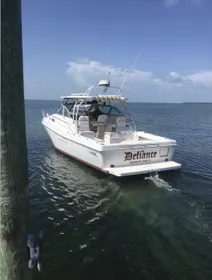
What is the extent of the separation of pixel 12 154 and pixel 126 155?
9.22 meters

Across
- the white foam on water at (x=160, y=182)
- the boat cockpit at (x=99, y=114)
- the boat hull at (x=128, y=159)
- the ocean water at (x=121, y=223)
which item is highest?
the boat cockpit at (x=99, y=114)

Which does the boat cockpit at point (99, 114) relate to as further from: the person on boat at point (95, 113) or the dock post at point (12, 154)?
the dock post at point (12, 154)

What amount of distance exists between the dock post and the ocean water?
312cm

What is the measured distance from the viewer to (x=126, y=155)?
11547 mm

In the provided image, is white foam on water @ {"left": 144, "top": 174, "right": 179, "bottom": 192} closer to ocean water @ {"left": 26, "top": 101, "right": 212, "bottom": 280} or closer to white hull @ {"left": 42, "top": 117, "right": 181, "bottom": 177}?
ocean water @ {"left": 26, "top": 101, "right": 212, "bottom": 280}

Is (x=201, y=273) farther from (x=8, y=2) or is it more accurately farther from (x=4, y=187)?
(x=8, y=2)

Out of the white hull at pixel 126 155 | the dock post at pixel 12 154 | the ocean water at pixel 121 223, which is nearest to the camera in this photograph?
the dock post at pixel 12 154

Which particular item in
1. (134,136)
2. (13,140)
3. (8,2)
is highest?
(8,2)

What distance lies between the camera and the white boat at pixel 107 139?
11.4m

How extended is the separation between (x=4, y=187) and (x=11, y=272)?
95 centimetres

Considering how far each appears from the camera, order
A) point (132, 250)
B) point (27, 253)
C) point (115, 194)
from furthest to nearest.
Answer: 1. point (115, 194)
2. point (132, 250)
3. point (27, 253)

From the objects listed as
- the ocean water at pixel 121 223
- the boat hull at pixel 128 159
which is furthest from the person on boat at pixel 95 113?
the ocean water at pixel 121 223

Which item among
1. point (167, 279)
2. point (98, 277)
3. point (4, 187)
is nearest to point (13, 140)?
point (4, 187)

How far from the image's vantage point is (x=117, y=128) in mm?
14367
